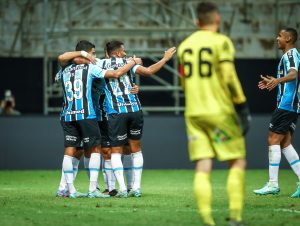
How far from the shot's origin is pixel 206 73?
882 centimetres

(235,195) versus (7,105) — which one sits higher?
(235,195)

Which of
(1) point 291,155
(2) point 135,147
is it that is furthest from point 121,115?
(1) point 291,155

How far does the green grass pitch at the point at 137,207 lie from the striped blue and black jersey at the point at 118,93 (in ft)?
4.35

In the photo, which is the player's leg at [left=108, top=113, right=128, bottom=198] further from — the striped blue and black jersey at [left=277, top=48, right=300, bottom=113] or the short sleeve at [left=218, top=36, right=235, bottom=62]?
the short sleeve at [left=218, top=36, right=235, bottom=62]

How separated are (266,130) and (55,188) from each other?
23.5 ft

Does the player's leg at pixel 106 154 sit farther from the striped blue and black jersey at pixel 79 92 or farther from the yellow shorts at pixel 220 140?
the yellow shorts at pixel 220 140

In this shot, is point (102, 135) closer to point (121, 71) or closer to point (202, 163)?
point (121, 71)

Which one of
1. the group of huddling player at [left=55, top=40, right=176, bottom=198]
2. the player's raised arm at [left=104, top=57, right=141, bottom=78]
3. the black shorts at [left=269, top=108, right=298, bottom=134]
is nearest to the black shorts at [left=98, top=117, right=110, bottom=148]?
the group of huddling player at [left=55, top=40, right=176, bottom=198]

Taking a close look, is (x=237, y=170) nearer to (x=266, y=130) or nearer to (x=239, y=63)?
(x=266, y=130)

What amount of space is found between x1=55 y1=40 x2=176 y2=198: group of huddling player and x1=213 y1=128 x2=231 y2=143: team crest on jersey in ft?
11.1

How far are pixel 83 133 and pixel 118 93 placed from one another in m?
0.87

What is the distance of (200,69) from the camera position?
8.84m

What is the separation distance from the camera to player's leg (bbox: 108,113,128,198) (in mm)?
12633

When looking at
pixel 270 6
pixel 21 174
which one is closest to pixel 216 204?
pixel 21 174
